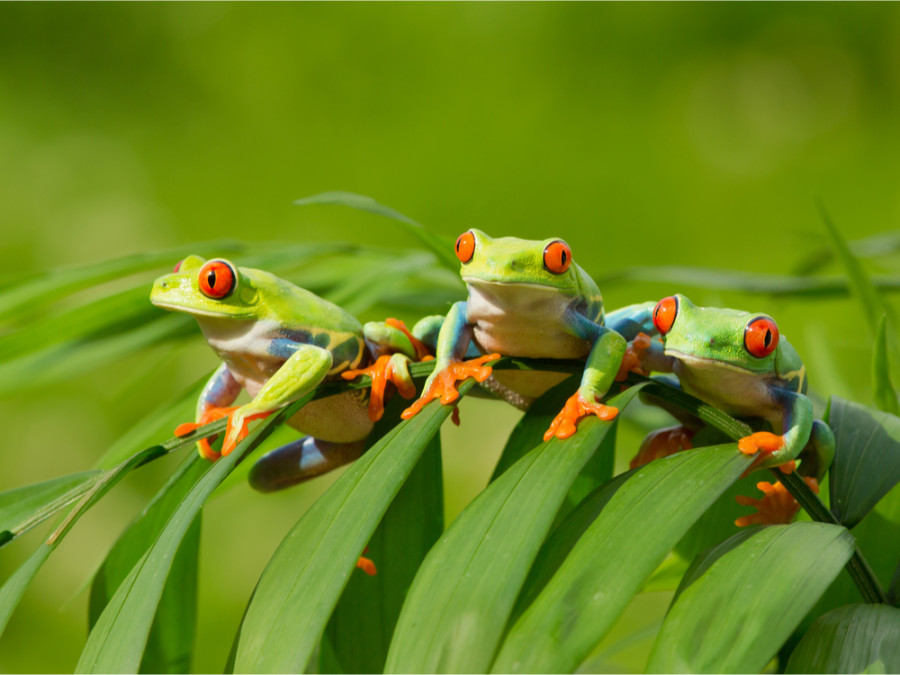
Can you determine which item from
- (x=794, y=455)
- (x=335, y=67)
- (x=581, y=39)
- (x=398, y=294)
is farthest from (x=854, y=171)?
(x=794, y=455)

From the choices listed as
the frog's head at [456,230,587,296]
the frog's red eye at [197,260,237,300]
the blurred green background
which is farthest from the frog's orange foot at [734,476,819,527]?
the blurred green background

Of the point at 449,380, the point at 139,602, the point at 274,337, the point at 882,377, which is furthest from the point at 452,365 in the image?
the point at 882,377

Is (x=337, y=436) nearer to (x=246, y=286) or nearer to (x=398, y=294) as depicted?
(x=246, y=286)

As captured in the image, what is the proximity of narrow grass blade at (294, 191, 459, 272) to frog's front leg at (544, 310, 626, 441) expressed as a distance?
0.16 m

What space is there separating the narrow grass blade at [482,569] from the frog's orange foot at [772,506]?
0.23 metres

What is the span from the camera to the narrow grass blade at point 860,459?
0.50m

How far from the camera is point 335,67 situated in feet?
8.64

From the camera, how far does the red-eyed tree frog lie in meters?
0.52

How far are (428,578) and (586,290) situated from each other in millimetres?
290

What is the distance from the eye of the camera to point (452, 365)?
1.77 ft

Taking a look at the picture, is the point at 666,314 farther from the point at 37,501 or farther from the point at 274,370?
the point at 37,501

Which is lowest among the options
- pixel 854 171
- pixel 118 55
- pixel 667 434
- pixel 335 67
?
pixel 854 171

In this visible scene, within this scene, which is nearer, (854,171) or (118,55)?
(854,171)

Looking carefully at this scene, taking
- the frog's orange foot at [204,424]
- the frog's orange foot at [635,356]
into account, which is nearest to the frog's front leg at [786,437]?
the frog's orange foot at [635,356]
